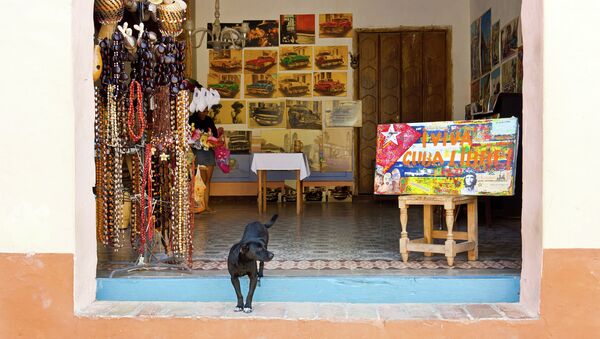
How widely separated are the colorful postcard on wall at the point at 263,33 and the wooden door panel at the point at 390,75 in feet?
6.44

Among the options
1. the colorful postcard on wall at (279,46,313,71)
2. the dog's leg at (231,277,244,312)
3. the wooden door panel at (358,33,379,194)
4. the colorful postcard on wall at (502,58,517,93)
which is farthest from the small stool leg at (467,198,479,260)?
the colorful postcard on wall at (279,46,313,71)

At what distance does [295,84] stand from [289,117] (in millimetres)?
610

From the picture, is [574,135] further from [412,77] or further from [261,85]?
[261,85]

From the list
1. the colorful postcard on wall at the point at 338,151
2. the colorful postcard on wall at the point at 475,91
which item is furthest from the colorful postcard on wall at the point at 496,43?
the colorful postcard on wall at the point at 338,151

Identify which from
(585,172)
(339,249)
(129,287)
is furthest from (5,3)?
(585,172)

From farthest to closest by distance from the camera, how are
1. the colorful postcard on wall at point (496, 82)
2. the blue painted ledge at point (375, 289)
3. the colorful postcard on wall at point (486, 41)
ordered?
the colorful postcard on wall at point (486, 41) → the colorful postcard on wall at point (496, 82) → the blue painted ledge at point (375, 289)

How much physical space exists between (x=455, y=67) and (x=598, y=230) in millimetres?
7924

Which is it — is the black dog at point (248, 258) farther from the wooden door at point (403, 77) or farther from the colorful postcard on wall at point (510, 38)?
the wooden door at point (403, 77)

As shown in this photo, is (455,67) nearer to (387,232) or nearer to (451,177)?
(387,232)

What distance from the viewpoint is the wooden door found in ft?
37.5

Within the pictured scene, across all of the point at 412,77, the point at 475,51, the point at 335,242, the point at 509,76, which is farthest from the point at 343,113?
the point at 335,242

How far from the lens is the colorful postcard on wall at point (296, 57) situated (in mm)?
11664

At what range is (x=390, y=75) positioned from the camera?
453 inches

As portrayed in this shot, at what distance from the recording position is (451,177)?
485 centimetres
